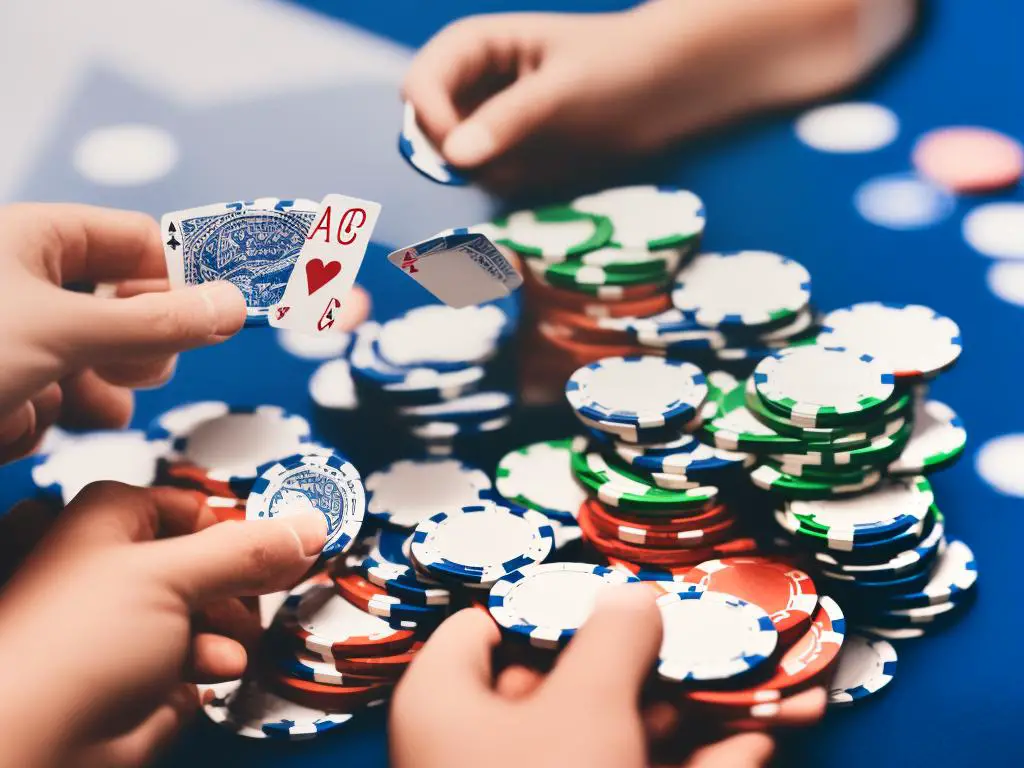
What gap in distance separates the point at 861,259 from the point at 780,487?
0.82 metres

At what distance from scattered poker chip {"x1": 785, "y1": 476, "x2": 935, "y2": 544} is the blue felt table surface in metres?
0.17

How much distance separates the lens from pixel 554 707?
1529 millimetres

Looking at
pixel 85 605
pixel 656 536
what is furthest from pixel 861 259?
pixel 85 605

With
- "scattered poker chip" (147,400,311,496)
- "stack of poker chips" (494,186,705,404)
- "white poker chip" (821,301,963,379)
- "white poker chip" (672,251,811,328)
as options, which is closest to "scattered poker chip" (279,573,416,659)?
"scattered poker chip" (147,400,311,496)

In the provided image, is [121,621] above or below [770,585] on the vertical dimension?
above

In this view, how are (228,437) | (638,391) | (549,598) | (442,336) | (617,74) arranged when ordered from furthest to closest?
(617,74) → (442,336) → (228,437) → (638,391) → (549,598)

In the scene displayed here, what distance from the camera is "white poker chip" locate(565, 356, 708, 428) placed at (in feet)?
6.64

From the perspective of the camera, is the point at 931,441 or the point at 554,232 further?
the point at 554,232

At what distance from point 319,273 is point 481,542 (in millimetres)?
508

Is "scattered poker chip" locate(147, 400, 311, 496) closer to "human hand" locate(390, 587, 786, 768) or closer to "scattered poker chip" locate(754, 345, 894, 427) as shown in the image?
"human hand" locate(390, 587, 786, 768)

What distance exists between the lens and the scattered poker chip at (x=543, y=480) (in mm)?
2102

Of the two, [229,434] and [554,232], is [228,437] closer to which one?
[229,434]

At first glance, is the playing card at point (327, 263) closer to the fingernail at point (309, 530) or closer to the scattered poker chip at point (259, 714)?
the fingernail at point (309, 530)

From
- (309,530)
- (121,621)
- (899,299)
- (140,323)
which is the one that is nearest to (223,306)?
(140,323)
